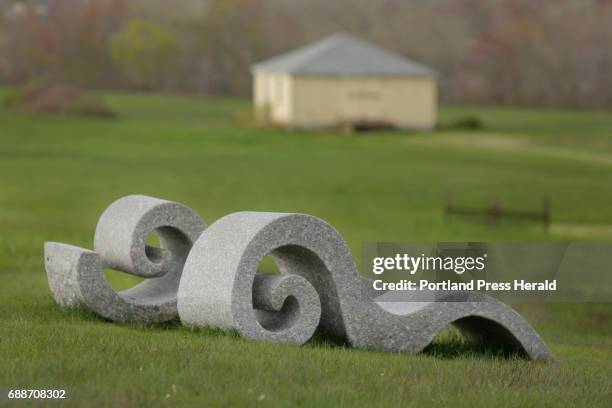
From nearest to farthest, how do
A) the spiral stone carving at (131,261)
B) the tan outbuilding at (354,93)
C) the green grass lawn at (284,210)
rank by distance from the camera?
the green grass lawn at (284,210) < the spiral stone carving at (131,261) < the tan outbuilding at (354,93)

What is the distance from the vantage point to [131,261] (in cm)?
912

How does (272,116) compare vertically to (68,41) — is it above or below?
below

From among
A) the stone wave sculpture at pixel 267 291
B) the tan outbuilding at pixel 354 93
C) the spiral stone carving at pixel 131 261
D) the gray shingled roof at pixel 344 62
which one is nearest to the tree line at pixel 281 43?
the gray shingled roof at pixel 344 62

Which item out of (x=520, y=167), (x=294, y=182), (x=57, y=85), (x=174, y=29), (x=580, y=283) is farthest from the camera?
(x=174, y=29)

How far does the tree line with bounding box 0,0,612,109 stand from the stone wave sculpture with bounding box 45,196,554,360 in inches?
3567

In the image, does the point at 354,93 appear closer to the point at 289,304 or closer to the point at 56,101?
the point at 56,101

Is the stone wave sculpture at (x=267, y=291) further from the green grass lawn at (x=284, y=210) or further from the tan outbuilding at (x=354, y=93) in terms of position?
the tan outbuilding at (x=354, y=93)

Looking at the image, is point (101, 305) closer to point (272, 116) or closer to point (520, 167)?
point (520, 167)

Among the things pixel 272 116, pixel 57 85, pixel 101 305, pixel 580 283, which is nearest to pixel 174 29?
pixel 57 85

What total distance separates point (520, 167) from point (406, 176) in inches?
224

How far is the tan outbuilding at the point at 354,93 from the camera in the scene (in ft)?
194

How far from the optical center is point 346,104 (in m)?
59.7

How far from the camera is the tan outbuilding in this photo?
2330 inches

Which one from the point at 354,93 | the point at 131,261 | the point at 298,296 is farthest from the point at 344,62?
the point at 298,296
